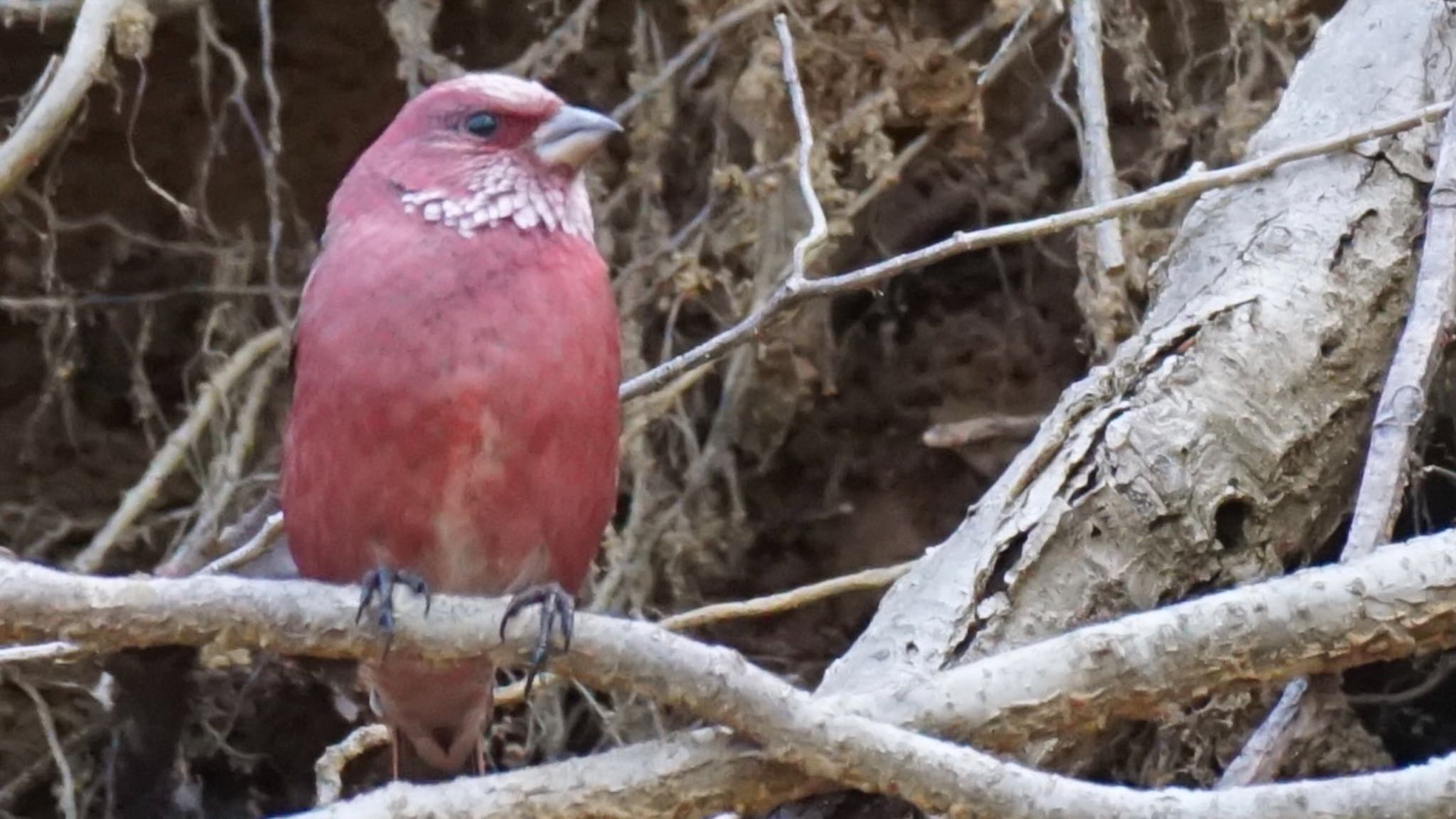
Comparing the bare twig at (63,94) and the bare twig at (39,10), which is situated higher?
the bare twig at (39,10)

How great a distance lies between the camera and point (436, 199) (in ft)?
8.88

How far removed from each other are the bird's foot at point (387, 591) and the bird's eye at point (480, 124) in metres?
0.67

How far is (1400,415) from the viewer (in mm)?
2637

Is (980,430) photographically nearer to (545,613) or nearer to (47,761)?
(545,613)

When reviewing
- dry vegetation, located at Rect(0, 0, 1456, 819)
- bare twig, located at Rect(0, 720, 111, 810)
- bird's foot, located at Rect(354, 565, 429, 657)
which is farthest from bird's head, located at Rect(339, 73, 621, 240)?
bare twig, located at Rect(0, 720, 111, 810)

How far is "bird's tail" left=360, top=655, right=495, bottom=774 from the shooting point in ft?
9.58

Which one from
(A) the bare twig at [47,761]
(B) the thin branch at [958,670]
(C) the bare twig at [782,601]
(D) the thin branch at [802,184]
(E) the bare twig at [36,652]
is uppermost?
(D) the thin branch at [802,184]

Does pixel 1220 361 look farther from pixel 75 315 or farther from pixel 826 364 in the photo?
pixel 75 315

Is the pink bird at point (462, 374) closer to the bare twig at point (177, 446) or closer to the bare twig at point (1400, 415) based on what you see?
the bare twig at point (1400, 415)

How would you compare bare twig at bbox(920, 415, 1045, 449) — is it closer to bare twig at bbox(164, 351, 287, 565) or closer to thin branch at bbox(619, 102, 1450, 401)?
thin branch at bbox(619, 102, 1450, 401)

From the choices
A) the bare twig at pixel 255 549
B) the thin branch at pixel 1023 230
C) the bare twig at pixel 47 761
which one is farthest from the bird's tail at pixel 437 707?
the bare twig at pixel 47 761

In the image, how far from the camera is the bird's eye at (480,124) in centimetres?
283

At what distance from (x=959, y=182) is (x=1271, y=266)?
3.92 ft

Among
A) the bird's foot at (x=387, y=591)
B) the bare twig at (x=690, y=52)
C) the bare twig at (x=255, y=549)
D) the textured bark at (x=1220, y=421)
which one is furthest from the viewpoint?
the bare twig at (x=690, y=52)
